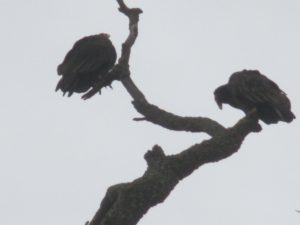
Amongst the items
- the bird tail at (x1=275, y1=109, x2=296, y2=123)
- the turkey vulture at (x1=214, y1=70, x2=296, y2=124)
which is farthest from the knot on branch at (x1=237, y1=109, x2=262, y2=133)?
the bird tail at (x1=275, y1=109, x2=296, y2=123)

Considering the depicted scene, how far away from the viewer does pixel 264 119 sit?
497cm

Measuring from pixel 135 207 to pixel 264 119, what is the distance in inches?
72.3

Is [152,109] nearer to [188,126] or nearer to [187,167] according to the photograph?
[188,126]

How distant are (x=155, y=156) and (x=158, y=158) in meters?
0.04

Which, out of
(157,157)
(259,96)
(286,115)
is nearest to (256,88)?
(259,96)

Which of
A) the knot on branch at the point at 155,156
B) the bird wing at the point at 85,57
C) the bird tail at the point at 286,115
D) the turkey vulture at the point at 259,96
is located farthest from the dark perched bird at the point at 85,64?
the bird tail at the point at 286,115

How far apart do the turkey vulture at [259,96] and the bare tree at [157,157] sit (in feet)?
0.64

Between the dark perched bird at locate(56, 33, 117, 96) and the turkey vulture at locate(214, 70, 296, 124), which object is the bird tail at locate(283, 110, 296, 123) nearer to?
the turkey vulture at locate(214, 70, 296, 124)

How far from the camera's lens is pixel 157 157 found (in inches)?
168

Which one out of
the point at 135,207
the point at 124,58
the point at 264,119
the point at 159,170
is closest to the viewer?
the point at 135,207

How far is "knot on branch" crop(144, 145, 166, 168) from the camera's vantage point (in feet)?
13.9

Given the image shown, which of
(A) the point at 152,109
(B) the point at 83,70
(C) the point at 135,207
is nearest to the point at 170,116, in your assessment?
(A) the point at 152,109

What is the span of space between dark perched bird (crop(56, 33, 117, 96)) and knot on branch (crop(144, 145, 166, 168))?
1.62 m

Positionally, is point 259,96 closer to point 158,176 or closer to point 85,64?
point 158,176
